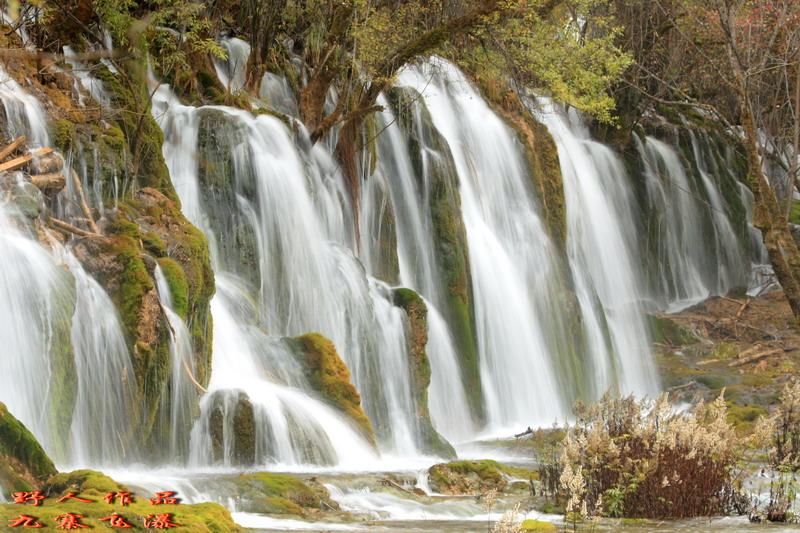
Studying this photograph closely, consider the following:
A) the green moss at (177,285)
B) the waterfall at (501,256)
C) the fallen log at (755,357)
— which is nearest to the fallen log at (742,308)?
the fallen log at (755,357)

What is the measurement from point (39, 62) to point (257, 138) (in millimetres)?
3525

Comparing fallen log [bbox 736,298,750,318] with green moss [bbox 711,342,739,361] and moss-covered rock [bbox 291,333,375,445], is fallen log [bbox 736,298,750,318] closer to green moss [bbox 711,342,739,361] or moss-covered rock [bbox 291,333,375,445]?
green moss [bbox 711,342,739,361]

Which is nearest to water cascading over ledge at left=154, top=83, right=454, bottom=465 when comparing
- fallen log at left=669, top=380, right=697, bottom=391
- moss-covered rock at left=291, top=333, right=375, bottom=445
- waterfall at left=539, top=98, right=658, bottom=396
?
moss-covered rock at left=291, top=333, right=375, bottom=445

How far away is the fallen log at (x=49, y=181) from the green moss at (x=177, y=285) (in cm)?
136

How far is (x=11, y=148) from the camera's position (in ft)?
35.4

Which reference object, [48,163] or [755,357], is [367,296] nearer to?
[48,163]

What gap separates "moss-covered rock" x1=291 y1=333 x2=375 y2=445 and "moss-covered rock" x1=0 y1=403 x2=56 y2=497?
17.6 feet

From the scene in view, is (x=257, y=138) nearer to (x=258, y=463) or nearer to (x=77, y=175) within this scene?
(x=77, y=175)

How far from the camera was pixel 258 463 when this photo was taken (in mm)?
10852

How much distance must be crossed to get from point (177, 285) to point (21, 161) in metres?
2.12

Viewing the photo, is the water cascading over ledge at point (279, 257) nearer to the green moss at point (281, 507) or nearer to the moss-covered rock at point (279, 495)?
the moss-covered rock at point (279, 495)

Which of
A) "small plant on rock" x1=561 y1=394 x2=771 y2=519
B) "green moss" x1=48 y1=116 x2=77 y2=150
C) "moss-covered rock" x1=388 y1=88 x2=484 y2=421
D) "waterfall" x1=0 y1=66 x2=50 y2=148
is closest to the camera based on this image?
"small plant on rock" x1=561 y1=394 x2=771 y2=519

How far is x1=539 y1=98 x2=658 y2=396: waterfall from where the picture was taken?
21.3 meters

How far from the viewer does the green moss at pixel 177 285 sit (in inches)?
440
